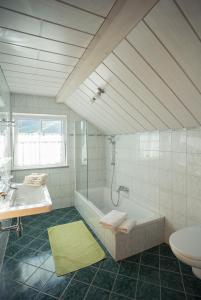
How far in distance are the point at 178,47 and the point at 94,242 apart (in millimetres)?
2486

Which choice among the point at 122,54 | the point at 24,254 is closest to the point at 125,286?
the point at 24,254

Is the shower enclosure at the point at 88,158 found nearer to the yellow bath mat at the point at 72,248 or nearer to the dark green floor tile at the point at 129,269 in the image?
the yellow bath mat at the point at 72,248

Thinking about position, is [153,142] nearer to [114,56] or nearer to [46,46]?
[114,56]

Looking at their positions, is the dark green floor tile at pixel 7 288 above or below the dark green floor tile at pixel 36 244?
below

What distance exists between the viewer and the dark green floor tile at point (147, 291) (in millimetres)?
1596

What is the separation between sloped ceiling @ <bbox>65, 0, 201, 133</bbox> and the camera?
112 cm

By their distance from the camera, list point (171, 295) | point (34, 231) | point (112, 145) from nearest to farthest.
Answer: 1. point (171, 295)
2. point (34, 231)
3. point (112, 145)

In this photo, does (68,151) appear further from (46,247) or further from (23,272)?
(23,272)

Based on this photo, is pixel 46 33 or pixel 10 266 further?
pixel 10 266

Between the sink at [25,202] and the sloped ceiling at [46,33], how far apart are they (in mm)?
1507

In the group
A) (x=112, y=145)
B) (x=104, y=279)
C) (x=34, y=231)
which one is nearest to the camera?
(x=104, y=279)

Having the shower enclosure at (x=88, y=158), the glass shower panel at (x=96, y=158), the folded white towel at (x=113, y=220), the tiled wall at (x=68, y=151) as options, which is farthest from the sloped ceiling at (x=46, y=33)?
the folded white towel at (x=113, y=220)

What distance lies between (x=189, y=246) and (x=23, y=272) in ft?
5.81

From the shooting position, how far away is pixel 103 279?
182 cm
